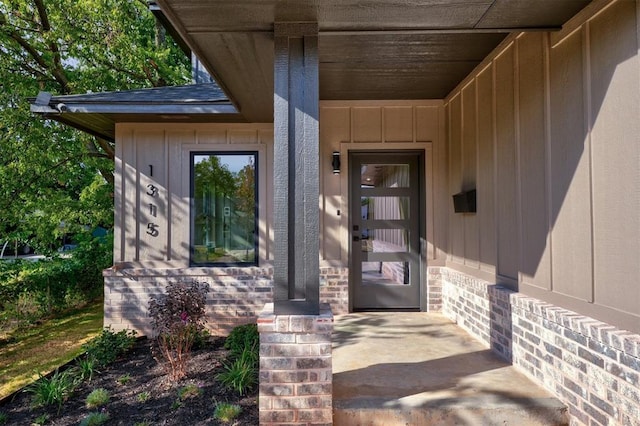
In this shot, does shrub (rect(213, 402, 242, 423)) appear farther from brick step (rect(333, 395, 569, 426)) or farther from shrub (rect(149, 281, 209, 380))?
shrub (rect(149, 281, 209, 380))

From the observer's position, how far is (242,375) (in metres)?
3.10

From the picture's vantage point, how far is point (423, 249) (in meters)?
4.93

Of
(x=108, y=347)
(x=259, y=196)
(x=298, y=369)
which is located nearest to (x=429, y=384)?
(x=298, y=369)

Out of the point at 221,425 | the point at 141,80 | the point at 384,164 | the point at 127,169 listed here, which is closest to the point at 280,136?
the point at 221,425

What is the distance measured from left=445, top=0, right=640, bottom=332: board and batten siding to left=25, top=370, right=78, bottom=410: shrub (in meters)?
3.84

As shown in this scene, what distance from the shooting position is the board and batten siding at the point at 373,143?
491 cm

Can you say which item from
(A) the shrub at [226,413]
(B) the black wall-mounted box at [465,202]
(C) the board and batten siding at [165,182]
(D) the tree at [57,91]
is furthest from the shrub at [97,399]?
(D) the tree at [57,91]

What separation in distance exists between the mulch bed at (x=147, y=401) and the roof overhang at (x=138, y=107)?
111 inches

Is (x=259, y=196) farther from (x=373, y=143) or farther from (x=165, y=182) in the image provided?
(x=373, y=143)

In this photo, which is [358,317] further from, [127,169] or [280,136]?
[127,169]

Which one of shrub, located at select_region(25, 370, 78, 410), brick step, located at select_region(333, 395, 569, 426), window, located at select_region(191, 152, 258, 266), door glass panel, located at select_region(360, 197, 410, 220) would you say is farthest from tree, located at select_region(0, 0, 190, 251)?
brick step, located at select_region(333, 395, 569, 426)

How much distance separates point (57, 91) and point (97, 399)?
24.4ft

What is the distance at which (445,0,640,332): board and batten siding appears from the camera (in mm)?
2096

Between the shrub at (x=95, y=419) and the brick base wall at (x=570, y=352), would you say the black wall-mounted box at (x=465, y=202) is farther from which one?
the shrub at (x=95, y=419)
